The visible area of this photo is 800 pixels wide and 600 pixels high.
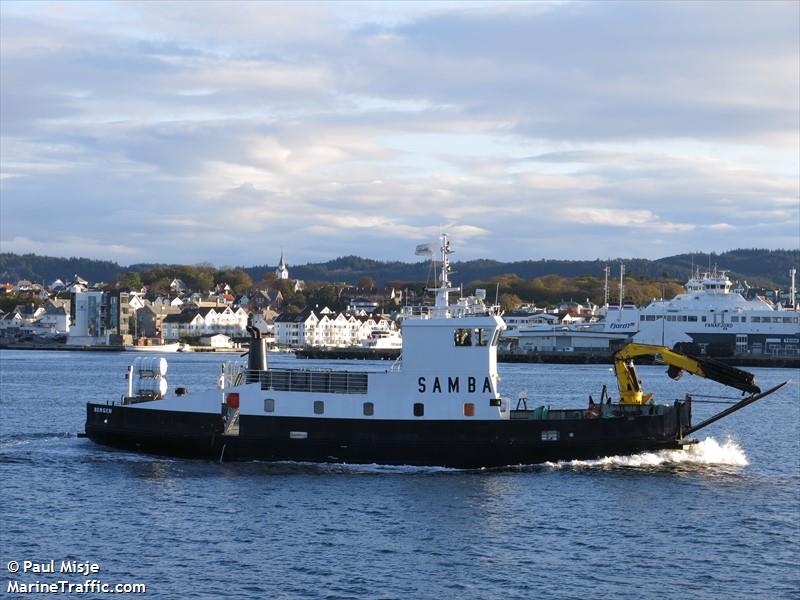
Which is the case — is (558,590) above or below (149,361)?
below

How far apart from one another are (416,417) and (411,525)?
252 inches

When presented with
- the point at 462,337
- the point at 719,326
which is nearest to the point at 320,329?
the point at 719,326

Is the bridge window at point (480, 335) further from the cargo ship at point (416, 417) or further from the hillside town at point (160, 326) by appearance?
the hillside town at point (160, 326)

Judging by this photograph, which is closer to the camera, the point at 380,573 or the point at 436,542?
the point at 380,573

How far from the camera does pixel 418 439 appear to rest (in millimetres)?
31156

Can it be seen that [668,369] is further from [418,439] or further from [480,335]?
[418,439]

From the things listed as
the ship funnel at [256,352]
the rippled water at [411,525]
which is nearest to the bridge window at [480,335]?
the rippled water at [411,525]

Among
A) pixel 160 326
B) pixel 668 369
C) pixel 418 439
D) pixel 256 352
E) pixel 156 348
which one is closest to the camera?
pixel 418 439

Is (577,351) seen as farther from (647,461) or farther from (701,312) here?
(647,461)

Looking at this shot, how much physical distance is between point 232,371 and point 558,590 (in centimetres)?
1473

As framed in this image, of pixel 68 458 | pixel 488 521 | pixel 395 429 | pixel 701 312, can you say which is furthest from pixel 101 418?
pixel 701 312

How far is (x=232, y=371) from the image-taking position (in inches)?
1286

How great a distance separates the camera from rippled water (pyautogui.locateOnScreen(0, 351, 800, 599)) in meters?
21.0

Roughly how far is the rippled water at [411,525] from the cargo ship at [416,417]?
564mm
